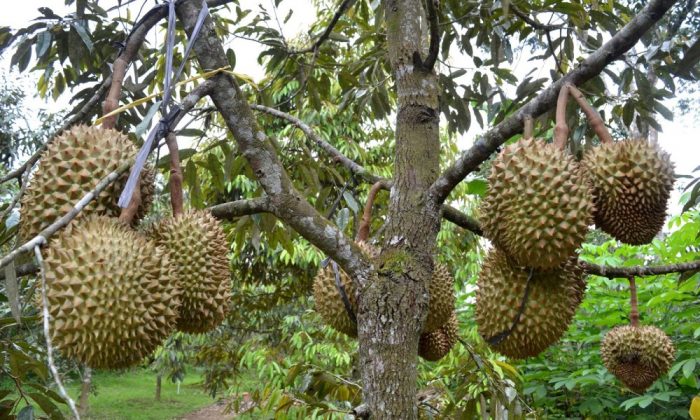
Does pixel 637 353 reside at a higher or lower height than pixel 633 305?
lower

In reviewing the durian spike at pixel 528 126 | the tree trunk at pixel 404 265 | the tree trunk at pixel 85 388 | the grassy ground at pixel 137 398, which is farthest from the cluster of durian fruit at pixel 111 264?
the grassy ground at pixel 137 398

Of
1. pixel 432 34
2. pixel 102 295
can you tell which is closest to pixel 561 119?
pixel 432 34

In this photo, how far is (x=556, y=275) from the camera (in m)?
1.27

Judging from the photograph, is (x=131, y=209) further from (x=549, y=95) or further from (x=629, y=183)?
(x=629, y=183)

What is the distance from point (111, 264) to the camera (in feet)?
3.00

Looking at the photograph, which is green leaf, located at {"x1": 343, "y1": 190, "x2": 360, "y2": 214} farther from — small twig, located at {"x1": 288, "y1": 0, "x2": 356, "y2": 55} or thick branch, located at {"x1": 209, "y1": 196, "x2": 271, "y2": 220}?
small twig, located at {"x1": 288, "y1": 0, "x2": 356, "y2": 55}

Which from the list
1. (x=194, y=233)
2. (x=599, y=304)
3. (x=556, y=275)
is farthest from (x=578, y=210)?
(x=599, y=304)

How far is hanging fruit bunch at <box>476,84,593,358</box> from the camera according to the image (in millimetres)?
1097

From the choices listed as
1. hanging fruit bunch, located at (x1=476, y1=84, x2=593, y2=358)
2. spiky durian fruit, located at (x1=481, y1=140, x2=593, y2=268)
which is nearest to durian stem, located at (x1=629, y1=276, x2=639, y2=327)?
hanging fruit bunch, located at (x1=476, y1=84, x2=593, y2=358)

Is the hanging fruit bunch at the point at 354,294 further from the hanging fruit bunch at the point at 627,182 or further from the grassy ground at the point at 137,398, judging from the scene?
the grassy ground at the point at 137,398

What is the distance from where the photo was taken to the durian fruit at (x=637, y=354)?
68.3 inches

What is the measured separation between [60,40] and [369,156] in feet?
21.3

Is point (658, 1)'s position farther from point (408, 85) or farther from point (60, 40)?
point (60, 40)

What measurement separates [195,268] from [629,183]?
86cm
